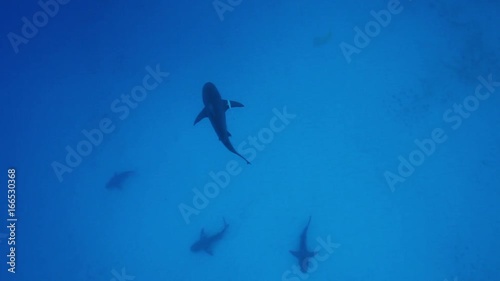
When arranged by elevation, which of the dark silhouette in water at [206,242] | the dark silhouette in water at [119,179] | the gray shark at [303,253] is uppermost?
the dark silhouette in water at [119,179]

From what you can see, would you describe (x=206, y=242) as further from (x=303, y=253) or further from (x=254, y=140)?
(x=254, y=140)

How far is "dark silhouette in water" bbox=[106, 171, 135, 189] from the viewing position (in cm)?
1386

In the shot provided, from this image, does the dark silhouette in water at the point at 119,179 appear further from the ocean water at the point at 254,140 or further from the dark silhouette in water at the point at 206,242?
the dark silhouette in water at the point at 206,242

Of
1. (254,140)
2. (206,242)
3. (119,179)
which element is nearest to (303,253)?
(206,242)

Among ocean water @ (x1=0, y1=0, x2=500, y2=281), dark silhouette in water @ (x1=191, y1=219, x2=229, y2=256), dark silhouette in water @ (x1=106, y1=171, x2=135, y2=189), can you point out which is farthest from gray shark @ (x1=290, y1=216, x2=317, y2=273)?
dark silhouette in water @ (x1=106, y1=171, x2=135, y2=189)

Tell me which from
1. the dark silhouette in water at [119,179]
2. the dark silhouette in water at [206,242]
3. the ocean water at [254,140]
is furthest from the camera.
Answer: the dark silhouette in water at [119,179]

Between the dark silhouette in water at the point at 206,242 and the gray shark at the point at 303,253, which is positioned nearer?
the gray shark at the point at 303,253

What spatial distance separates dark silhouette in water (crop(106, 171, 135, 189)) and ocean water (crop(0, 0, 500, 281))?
20 cm

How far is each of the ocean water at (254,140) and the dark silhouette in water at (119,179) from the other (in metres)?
0.20

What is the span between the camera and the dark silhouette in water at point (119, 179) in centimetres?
1386

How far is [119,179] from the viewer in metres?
13.9

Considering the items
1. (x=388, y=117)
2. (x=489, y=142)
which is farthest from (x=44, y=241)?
(x=489, y=142)

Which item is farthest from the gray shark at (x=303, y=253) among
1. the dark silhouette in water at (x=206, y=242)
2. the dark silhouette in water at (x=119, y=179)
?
the dark silhouette in water at (x=119, y=179)

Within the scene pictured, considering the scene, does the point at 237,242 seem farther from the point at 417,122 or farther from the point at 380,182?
the point at 417,122
